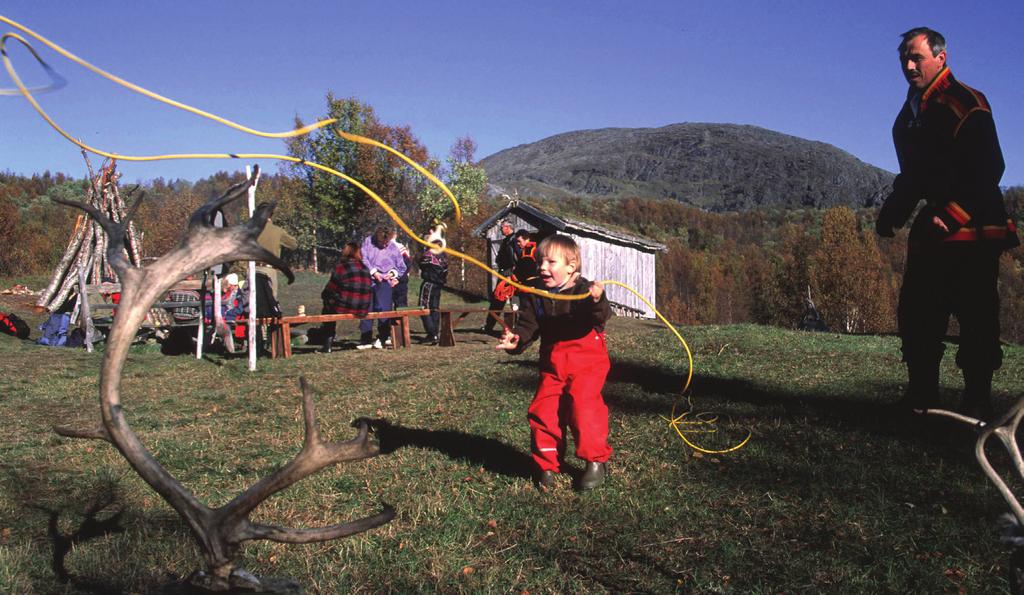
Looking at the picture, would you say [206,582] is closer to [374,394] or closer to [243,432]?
[243,432]

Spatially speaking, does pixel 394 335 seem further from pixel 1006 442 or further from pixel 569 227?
pixel 569 227

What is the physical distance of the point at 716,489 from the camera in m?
4.70

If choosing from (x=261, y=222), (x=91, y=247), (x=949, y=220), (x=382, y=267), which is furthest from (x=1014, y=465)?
(x=91, y=247)

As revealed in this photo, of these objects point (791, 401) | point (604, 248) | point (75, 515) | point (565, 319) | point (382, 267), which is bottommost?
point (75, 515)

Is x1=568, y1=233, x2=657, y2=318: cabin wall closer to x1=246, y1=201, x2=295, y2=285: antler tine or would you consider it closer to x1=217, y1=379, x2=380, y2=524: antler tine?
x1=246, y1=201, x2=295, y2=285: antler tine

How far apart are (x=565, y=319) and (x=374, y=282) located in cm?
1029

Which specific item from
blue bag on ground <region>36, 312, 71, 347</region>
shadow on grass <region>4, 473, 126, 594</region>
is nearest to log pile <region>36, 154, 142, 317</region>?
blue bag on ground <region>36, 312, 71, 347</region>

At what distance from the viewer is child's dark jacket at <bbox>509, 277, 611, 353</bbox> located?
489 cm

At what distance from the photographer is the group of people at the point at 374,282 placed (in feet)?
43.4

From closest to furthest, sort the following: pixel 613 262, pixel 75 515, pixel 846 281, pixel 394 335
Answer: pixel 75 515 → pixel 394 335 → pixel 613 262 → pixel 846 281

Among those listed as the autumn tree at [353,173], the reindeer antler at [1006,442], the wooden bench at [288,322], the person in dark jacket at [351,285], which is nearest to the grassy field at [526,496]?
the reindeer antler at [1006,442]

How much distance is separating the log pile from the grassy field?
760 centimetres

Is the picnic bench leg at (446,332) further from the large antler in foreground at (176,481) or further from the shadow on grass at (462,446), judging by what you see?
the large antler in foreground at (176,481)

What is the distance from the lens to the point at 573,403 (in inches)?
189
